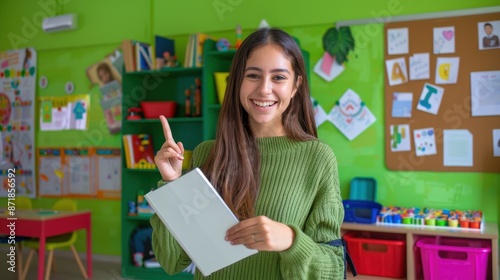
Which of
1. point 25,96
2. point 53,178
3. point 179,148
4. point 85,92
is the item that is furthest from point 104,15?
point 179,148

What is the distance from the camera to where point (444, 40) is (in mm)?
3578

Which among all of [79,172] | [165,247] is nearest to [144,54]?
[79,172]

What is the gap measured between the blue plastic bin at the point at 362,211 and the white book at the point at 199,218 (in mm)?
2327

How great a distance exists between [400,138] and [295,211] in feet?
8.71

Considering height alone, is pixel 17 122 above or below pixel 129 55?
below

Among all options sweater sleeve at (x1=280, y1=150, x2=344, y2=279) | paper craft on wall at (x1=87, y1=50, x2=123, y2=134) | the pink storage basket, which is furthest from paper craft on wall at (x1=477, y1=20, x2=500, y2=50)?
paper craft on wall at (x1=87, y1=50, x2=123, y2=134)

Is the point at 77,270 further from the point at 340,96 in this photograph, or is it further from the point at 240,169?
the point at 240,169

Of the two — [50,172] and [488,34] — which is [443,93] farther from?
[50,172]

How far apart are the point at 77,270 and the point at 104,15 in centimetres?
242

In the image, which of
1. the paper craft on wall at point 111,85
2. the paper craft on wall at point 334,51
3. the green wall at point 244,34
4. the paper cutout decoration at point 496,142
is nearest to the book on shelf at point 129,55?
the green wall at point 244,34

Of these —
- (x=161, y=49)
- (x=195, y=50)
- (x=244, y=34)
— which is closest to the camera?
(x=195, y=50)

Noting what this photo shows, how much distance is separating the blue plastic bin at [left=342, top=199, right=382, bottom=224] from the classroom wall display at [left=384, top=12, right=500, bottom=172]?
483mm

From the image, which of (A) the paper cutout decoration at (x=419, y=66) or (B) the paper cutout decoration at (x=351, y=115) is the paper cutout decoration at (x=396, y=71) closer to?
(A) the paper cutout decoration at (x=419, y=66)

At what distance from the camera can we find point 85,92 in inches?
203
